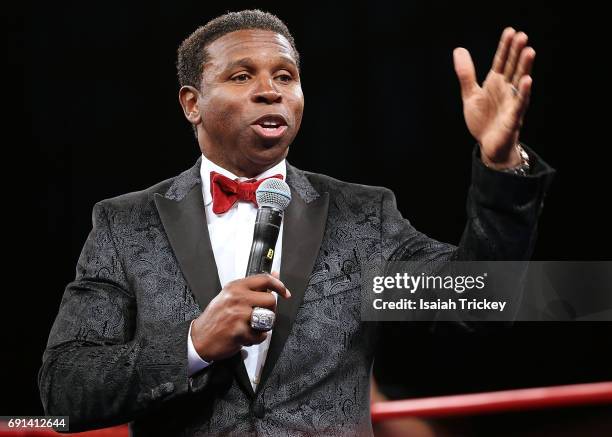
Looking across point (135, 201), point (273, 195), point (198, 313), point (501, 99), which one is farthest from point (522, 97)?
point (135, 201)

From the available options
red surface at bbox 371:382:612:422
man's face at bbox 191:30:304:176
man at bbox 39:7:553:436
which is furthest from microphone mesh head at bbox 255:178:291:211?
red surface at bbox 371:382:612:422

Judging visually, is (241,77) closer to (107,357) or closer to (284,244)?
(284,244)

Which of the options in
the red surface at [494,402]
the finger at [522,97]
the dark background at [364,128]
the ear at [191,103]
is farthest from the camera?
the dark background at [364,128]

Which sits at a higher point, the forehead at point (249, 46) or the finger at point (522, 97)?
the forehead at point (249, 46)

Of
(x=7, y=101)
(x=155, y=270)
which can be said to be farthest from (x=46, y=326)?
(x=155, y=270)

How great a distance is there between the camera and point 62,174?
7.20ft

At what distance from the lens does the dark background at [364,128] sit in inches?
84.1

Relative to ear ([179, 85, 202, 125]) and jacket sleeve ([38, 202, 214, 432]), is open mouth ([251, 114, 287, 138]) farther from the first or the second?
jacket sleeve ([38, 202, 214, 432])

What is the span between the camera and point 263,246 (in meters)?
1.15

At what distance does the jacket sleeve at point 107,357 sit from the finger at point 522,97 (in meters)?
0.60

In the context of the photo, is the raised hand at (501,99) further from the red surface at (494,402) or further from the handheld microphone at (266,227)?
the red surface at (494,402)

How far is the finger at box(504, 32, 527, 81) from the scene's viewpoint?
1.11 meters

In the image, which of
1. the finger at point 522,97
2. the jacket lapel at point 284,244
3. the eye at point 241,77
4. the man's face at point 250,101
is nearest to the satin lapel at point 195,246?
the jacket lapel at point 284,244

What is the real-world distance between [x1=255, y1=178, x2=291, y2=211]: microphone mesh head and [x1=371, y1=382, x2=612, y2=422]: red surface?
0.78 meters
